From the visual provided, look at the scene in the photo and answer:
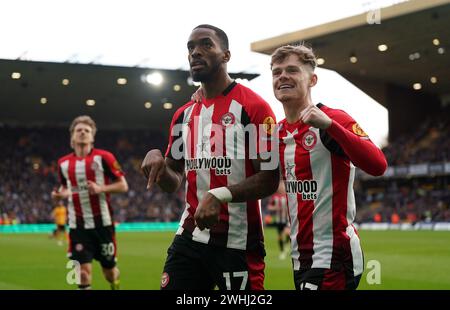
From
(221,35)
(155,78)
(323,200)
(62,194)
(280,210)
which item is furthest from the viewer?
(155,78)

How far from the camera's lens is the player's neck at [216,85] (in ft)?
14.3

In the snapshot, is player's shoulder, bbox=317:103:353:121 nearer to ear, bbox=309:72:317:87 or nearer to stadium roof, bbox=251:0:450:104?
ear, bbox=309:72:317:87

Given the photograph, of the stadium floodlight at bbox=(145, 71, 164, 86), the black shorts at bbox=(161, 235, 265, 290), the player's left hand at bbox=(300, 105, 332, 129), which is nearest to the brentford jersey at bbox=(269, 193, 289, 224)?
the black shorts at bbox=(161, 235, 265, 290)

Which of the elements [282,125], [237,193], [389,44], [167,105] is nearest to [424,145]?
[389,44]

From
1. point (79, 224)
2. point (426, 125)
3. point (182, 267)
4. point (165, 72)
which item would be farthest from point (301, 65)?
point (426, 125)

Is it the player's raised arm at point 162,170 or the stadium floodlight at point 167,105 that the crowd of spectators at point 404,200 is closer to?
the stadium floodlight at point 167,105

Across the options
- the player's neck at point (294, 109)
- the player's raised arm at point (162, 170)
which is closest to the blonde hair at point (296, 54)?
the player's neck at point (294, 109)

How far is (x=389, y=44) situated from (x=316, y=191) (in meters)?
31.7

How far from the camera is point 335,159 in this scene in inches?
154

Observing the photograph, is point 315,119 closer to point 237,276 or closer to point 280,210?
point 237,276

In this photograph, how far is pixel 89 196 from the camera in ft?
27.6

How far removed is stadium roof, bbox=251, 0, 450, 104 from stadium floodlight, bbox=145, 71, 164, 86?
17.4ft

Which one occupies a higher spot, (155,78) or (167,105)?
(167,105)

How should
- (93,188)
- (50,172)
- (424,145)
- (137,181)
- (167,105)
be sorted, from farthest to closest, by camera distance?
(137,181) → (50,172) → (424,145) → (167,105) → (93,188)
